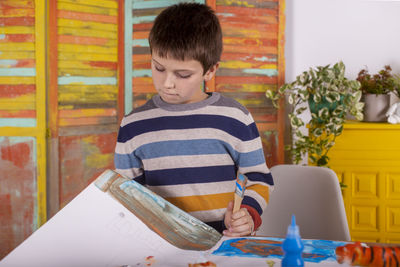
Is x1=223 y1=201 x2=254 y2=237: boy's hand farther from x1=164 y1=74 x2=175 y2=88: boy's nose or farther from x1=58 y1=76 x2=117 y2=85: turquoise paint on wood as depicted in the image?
x1=58 y1=76 x2=117 y2=85: turquoise paint on wood

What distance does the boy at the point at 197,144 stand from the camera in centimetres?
109

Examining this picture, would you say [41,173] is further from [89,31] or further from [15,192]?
[89,31]

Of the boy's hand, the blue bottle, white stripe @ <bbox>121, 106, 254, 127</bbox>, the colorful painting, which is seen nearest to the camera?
the blue bottle

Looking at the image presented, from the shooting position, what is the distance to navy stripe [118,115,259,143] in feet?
3.80

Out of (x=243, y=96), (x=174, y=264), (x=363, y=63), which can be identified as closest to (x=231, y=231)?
(x=174, y=264)

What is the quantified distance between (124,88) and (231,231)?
2023mm

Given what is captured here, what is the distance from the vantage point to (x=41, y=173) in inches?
103

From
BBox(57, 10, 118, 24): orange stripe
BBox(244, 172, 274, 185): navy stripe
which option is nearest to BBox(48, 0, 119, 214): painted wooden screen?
BBox(57, 10, 118, 24): orange stripe

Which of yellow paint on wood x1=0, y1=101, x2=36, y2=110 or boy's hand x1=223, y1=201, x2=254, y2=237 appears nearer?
boy's hand x1=223, y1=201, x2=254, y2=237

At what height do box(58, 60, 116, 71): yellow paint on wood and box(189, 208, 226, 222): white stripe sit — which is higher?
box(58, 60, 116, 71): yellow paint on wood

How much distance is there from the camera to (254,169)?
113 cm

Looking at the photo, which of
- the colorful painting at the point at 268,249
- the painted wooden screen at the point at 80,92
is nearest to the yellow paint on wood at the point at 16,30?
the painted wooden screen at the point at 80,92

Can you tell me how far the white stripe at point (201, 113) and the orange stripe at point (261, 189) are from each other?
194 millimetres

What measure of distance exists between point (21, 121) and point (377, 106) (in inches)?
92.3
